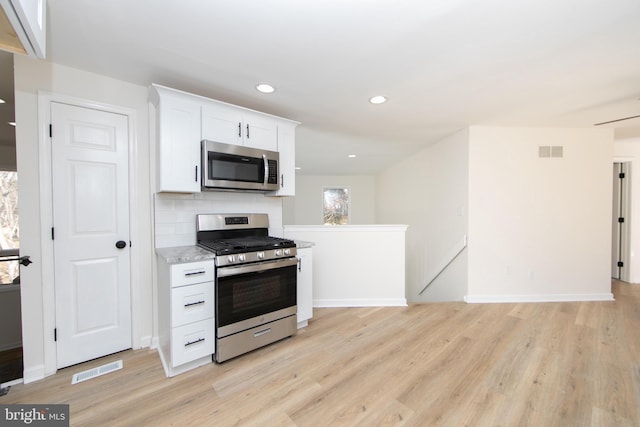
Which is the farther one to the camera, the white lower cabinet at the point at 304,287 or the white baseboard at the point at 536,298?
the white baseboard at the point at 536,298

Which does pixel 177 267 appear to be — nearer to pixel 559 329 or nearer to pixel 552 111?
pixel 559 329

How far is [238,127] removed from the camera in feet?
8.48

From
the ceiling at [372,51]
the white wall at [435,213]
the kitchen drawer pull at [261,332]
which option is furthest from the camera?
the white wall at [435,213]

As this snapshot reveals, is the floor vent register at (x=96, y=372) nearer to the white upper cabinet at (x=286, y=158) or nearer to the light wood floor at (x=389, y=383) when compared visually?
the light wood floor at (x=389, y=383)

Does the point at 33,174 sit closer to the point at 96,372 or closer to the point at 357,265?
the point at 96,372

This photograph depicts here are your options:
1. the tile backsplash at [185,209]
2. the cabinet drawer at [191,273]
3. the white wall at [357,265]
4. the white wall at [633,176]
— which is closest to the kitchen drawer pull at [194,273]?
the cabinet drawer at [191,273]

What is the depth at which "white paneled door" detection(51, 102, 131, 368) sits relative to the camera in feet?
6.76

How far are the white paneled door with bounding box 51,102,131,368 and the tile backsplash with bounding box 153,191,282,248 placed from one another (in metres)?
0.26

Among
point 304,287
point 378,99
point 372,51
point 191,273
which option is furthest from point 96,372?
point 378,99

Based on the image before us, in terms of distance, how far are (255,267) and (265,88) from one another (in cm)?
161

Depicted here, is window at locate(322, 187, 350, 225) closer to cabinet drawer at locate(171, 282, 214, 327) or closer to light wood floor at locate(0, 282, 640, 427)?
light wood floor at locate(0, 282, 640, 427)

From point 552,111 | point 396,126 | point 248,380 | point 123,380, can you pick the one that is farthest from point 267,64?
point 552,111

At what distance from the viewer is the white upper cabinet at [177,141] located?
2193 millimetres

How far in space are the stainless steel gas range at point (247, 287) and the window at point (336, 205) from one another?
560 cm
